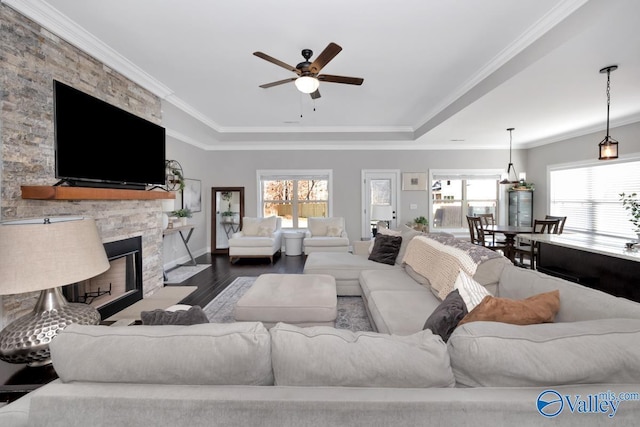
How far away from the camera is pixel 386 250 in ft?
12.3

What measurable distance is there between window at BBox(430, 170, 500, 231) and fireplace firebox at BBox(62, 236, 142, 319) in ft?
20.9

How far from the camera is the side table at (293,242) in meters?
6.68

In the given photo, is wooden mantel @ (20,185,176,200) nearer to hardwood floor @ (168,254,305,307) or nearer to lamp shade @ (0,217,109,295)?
lamp shade @ (0,217,109,295)

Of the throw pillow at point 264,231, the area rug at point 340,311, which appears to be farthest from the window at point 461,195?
the area rug at point 340,311

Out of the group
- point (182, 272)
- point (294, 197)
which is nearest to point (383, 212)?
point (294, 197)

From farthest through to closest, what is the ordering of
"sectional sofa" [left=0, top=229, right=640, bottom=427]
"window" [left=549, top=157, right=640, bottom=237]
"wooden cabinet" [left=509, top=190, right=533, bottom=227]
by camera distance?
1. "wooden cabinet" [left=509, top=190, right=533, bottom=227]
2. "window" [left=549, top=157, right=640, bottom=237]
3. "sectional sofa" [left=0, top=229, right=640, bottom=427]

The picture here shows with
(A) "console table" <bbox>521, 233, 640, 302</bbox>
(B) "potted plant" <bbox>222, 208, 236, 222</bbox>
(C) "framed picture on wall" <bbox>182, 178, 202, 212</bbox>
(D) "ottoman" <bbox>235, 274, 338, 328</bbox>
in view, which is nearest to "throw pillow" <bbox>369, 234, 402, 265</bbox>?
(D) "ottoman" <bbox>235, 274, 338, 328</bbox>

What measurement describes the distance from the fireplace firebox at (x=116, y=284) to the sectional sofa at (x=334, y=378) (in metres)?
2.48

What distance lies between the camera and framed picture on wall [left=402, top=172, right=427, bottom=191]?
23.6 feet

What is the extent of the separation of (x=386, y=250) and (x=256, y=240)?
3.19 m

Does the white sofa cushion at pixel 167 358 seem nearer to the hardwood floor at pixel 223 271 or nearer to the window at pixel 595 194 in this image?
the hardwood floor at pixel 223 271

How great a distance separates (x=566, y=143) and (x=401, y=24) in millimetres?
5644

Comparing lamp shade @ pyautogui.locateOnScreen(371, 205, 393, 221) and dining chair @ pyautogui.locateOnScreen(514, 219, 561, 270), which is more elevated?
lamp shade @ pyautogui.locateOnScreen(371, 205, 393, 221)

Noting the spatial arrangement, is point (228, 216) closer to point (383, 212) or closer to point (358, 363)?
point (383, 212)
